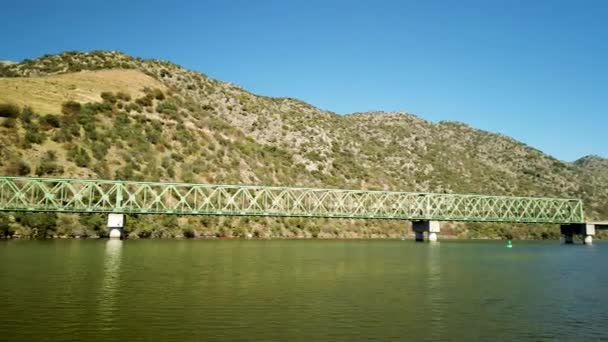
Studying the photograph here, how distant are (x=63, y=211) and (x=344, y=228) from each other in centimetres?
5909

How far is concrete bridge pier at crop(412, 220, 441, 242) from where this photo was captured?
108062 millimetres

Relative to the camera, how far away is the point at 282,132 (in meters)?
143

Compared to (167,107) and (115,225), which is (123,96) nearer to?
(167,107)

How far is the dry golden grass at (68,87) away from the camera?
305 ft

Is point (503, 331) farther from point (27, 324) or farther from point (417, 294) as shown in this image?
point (27, 324)

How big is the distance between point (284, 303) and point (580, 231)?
397 feet

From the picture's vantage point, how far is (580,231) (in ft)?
401

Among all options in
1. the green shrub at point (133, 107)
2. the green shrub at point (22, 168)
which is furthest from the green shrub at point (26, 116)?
the green shrub at point (133, 107)

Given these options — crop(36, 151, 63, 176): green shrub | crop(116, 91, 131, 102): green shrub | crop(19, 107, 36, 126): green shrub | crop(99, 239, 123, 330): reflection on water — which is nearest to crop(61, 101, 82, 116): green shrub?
crop(19, 107, 36, 126): green shrub

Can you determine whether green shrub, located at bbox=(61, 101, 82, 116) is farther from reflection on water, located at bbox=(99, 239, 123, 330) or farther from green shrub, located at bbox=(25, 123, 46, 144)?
reflection on water, located at bbox=(99, 239, 123, 330)

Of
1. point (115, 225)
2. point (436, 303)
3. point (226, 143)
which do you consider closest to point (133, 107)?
point (226, 143)

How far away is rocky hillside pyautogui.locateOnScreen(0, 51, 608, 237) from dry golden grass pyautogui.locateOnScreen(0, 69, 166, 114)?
29 centimetres

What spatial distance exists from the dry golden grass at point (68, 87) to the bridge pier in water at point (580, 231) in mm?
103023

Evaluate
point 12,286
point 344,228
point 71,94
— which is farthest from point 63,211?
point 344,228
